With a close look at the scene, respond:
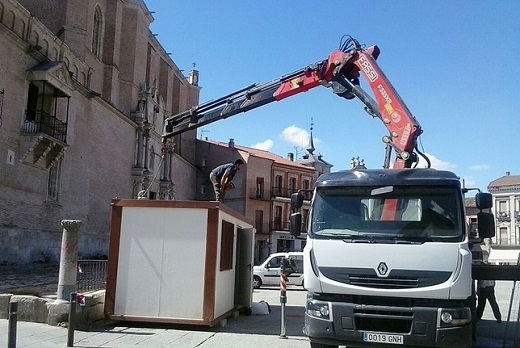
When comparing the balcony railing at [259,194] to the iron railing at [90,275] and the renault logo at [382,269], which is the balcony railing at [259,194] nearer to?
the iron railing at [90,275]

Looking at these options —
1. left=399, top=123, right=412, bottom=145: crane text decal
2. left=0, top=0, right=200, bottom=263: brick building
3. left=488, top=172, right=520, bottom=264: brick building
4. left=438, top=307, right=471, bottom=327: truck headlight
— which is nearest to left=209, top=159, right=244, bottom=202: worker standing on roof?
left=0, top=0, right=200, bottom=263: brick building

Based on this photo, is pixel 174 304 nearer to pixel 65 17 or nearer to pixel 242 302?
pixel 242 302

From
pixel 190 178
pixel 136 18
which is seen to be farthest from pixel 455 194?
pixel 190 178

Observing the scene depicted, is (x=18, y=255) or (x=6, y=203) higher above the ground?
(x=6, y=203)

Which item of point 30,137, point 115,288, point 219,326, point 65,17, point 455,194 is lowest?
point 219,326

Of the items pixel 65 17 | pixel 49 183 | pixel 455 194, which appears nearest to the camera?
pixel 455 194

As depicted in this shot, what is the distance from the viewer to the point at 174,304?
33.6 ft

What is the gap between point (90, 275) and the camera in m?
11.8

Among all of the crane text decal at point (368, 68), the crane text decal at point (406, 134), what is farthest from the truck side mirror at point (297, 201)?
the crane text decal at point (368, 68)

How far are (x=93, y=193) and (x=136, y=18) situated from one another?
1575 cm

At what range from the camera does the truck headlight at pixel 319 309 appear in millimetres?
7160

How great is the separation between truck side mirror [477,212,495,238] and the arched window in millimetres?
30333

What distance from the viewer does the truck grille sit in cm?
690

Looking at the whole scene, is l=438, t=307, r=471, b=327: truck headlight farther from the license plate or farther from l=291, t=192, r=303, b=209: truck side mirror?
l=291, t=192, r=303, b=209: truck side mirror
